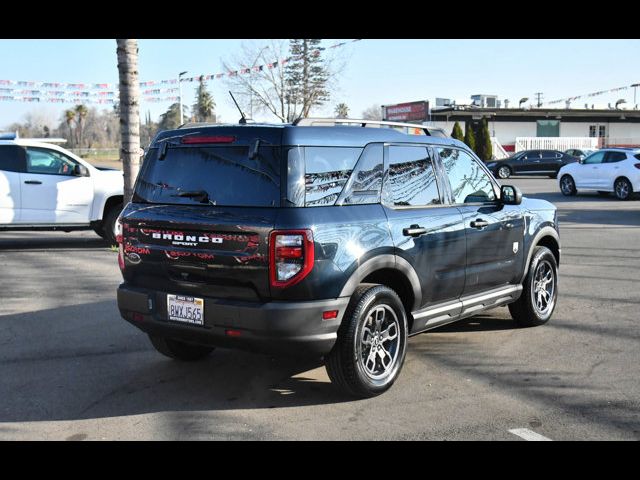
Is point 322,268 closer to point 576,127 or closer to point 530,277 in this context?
point 530,277

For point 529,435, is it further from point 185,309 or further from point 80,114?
point 80,114

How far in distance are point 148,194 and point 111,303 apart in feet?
10.9

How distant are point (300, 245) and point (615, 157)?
19661 mm

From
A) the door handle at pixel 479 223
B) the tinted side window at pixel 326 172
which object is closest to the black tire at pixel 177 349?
the tinted side window at pixel 326 172

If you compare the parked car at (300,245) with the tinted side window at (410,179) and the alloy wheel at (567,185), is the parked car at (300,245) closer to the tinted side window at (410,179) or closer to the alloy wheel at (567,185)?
the tinted side window at (410,179)

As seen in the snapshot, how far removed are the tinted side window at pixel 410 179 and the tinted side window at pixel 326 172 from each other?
0.45 metres

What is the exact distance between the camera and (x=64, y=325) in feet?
23.8

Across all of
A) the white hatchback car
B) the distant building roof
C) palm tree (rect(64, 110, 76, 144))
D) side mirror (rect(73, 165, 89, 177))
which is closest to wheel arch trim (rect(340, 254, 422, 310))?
side mirror (rect(73, 165, 89, 177))

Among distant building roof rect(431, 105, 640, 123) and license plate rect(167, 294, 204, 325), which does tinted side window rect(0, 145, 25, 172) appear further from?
distant building roof rect(431, 105, 640, 123)

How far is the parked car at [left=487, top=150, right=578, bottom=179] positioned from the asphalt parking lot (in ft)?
92.4

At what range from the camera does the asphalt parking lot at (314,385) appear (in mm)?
4484

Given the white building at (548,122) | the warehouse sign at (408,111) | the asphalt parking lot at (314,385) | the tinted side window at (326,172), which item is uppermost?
the warehouse sign at (408,111)

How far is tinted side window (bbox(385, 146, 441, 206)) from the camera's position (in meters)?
5.40
